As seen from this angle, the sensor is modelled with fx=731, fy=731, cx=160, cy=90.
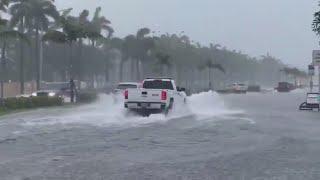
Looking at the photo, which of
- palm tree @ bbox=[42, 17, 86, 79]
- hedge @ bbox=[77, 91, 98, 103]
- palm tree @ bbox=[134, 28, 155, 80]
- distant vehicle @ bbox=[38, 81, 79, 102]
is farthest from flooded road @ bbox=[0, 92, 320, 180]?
palm tree @ bbox=[134, 28, 155, 80]

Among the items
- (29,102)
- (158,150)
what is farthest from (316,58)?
(158,150)

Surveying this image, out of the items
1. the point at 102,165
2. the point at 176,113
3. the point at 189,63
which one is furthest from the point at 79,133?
the point at 189,63

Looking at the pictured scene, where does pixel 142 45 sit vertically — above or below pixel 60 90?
above

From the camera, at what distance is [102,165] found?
14461 millimetres

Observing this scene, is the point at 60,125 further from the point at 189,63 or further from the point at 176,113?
the point at 189,63

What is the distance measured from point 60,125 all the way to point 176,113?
824 centimetres

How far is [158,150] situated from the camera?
58.1 ft

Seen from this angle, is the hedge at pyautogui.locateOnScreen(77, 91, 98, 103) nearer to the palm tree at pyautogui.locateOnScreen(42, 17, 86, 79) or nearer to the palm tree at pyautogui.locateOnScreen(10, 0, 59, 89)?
the palm tree at pyautogui.locateOnScreen(42, 17, 86, 79)

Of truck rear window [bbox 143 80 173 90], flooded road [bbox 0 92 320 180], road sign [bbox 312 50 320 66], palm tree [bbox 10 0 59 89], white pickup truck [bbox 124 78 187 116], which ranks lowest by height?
flooded road [bbox 0 92 320 180]

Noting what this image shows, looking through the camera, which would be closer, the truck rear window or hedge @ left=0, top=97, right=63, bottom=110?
the truck rear window

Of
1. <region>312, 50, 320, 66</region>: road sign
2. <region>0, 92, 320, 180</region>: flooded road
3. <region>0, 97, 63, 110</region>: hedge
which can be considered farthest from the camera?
<region>312, 50, 320, 66</region>: road sign

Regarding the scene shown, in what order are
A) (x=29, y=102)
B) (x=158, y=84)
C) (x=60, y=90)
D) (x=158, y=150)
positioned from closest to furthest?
(x=158, y=150)
(x=158, y=84)
(x=29, y=102)
(x=60, y=90)

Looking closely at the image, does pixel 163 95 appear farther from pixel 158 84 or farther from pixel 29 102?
pixel 29 102

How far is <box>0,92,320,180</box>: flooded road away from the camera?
1336cm
